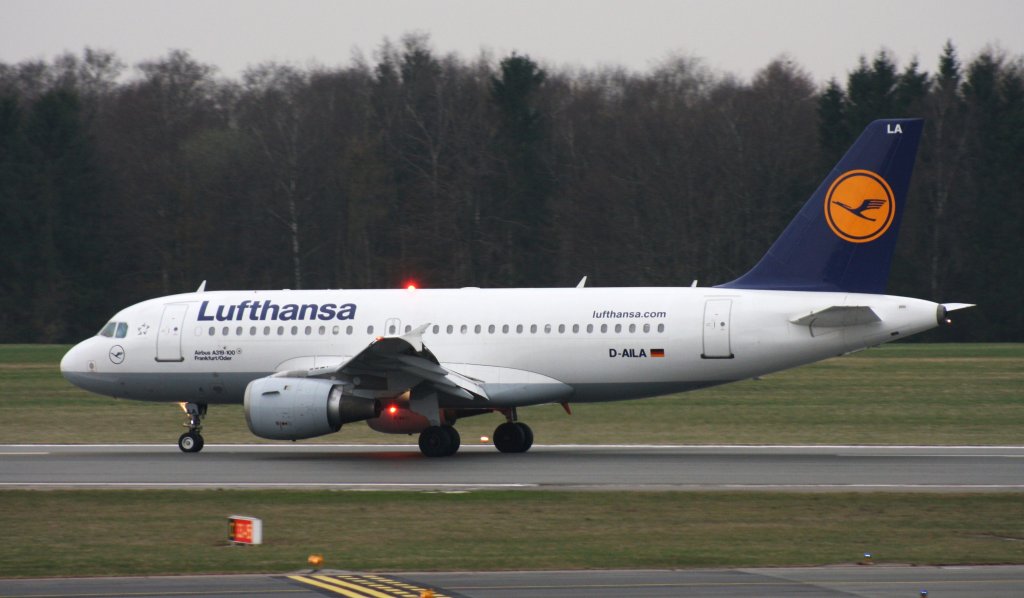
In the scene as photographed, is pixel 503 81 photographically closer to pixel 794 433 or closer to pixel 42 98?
pixel 42 98

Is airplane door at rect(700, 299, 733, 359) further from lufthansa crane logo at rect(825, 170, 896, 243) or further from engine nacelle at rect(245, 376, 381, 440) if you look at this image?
engine nacelle at rect(245, 376, 381, 440)

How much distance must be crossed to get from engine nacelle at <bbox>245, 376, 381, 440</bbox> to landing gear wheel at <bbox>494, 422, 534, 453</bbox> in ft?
10.3

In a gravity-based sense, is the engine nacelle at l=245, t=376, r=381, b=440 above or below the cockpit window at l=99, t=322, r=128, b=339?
below

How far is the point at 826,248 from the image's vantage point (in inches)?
982

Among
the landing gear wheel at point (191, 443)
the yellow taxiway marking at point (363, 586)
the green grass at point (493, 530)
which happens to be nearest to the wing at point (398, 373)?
the landing gear wheel at point (191, 443)

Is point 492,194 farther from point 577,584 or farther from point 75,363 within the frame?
point 577,584

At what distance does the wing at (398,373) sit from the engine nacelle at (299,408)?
353mm

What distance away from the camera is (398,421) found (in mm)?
25375

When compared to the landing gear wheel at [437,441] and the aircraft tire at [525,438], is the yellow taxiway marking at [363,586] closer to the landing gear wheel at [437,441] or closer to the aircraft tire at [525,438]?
the landing gear wheel at [437,441]

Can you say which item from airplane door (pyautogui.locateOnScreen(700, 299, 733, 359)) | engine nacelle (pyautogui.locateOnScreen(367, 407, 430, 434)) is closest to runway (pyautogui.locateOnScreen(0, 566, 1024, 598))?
airplane door (pyautogui.locateOnScreen(700, 299, 733, 359))

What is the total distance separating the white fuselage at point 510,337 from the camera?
972 inches

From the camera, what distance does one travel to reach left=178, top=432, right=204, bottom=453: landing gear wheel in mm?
27444

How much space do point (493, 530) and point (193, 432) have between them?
41.3ft

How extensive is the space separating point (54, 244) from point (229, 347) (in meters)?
44.6
